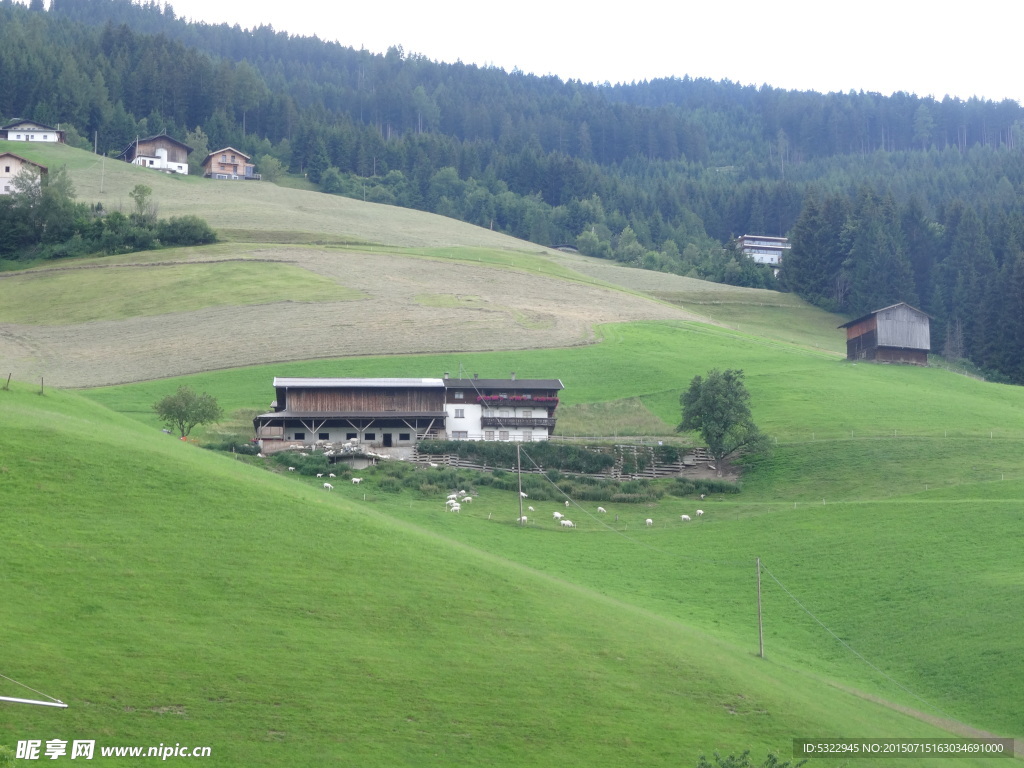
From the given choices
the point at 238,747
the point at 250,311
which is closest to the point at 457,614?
the point at 238,747

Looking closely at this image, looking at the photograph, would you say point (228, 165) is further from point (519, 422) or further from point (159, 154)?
point (519, 422)

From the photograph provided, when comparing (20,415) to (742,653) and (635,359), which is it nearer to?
(742,653)

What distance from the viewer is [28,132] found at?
17888cm

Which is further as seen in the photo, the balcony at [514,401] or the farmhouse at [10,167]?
the farmhouse at [10,167]

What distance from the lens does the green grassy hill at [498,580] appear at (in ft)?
114

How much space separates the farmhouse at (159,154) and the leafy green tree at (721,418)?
12521 centimetres

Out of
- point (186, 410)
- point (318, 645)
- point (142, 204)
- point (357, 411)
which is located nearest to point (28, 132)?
point (142, 204)

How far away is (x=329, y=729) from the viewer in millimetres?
33531

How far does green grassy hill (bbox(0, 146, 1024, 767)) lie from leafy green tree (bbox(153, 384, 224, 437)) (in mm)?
3728

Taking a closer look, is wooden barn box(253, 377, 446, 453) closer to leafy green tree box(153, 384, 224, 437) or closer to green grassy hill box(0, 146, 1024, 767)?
leafy green tree box(153, 384, 224, 437)

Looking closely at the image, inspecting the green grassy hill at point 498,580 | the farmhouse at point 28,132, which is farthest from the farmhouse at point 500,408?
the farmhouse at point 28,132

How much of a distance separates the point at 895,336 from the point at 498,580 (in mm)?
69130

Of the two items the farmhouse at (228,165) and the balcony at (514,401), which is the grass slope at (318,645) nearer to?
the balcony at (514,401)

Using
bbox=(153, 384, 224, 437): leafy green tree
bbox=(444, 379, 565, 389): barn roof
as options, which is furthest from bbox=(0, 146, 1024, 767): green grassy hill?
bbox=(153, 384, 224, 437): leafy green tree
